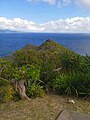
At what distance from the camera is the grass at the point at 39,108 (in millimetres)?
6777

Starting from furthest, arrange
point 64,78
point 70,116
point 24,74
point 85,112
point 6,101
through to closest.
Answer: point 64,78
point 24,74
point 6,101
point 85,112
point 70,116

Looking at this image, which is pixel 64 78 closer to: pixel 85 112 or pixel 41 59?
pixel 85 112

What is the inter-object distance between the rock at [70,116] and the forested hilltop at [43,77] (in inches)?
64.2

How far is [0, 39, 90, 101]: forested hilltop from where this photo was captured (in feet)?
27.2

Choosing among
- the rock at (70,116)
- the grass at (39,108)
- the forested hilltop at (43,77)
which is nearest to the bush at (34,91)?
the forested hilltop at (43,77)

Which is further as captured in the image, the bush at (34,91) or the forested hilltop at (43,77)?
the bush at (34,91)

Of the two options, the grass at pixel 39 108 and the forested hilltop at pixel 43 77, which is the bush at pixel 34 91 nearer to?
the forested hilltop at pixel 43 77

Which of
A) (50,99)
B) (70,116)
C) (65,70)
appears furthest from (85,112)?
(65,70)

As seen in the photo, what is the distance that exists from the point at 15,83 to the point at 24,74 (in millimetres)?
513

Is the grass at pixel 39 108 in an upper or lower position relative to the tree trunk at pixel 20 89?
lower

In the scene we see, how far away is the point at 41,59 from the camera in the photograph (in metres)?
12.1

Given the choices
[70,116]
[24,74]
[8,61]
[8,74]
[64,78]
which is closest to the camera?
[70,116]

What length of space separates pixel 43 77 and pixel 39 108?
9.12 feet

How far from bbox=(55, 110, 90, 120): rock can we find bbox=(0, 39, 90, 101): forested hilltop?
163 centimetres
